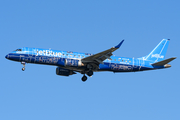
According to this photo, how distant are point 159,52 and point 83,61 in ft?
48.9

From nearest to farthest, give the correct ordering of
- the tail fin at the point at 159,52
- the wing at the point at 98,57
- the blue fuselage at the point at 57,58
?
1. the wing at the point at 98,57
2. the blue fuselage at the point at 57,58
3. the tail fin at the point at 159,52

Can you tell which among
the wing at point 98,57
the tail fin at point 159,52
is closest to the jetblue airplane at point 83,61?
the wing at point 98,57

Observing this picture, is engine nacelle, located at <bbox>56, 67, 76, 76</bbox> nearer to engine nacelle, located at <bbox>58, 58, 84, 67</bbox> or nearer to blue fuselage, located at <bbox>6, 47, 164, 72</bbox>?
blue fuselage, located at <bbox>6, 47, 164, 72</bbox>

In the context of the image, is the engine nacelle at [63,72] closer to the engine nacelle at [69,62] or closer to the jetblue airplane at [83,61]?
the jetblue airplane at [83,61]

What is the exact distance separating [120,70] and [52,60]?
36.5 feet

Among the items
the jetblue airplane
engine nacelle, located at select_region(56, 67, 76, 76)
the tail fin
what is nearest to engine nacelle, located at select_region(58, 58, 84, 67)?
the jetblue airplane

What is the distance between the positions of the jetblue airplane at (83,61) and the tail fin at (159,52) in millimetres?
510

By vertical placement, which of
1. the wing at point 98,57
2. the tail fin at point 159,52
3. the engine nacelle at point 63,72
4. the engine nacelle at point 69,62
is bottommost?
the engine nacelle at point 63,72

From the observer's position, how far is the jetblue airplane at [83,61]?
5000 cm

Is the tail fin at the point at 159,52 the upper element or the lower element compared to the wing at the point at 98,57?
upper

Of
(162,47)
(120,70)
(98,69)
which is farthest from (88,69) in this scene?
(162,47)

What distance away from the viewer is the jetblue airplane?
50.0 metres

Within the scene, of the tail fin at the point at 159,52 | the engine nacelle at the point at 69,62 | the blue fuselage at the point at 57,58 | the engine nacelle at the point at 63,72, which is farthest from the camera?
the tail fin at the point at 159,52

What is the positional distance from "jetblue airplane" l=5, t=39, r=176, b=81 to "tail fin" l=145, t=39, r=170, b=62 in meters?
0.51
